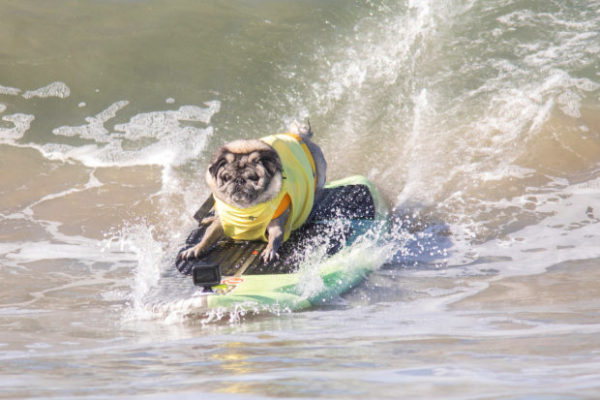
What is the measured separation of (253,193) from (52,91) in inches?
265

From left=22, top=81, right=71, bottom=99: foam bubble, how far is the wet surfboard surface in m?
5.45

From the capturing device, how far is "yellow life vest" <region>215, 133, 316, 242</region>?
5.93 meters

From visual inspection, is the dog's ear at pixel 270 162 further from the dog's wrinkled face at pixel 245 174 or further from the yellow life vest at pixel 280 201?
the yellow life vest at pixel 280 201

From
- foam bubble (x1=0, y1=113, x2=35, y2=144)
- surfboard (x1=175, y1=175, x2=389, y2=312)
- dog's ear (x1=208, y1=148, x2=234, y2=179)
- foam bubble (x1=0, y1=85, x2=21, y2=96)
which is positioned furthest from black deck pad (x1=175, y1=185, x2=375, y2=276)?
foam bubble (x1=0, y1=85, x2=21, y2=96)

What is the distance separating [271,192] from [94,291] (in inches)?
67.7

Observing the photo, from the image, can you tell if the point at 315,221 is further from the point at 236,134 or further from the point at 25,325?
the point at 236,134

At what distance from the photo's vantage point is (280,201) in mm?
5988

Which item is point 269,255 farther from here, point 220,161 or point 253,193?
point 220,161

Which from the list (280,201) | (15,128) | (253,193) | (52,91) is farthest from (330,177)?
(52,91)

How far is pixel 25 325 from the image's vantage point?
4.73 metres

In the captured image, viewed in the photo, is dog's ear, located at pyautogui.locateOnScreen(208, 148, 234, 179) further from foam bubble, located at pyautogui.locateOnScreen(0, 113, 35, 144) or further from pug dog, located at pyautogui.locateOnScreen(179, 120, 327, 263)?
foam bubble, located at pyautogui.locateOnScreen(0, 113, 35, 144)

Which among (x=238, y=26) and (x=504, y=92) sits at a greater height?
(x=238, y=26)

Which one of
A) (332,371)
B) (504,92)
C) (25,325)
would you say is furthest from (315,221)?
(504,92)

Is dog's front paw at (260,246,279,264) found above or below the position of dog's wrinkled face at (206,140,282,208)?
below
